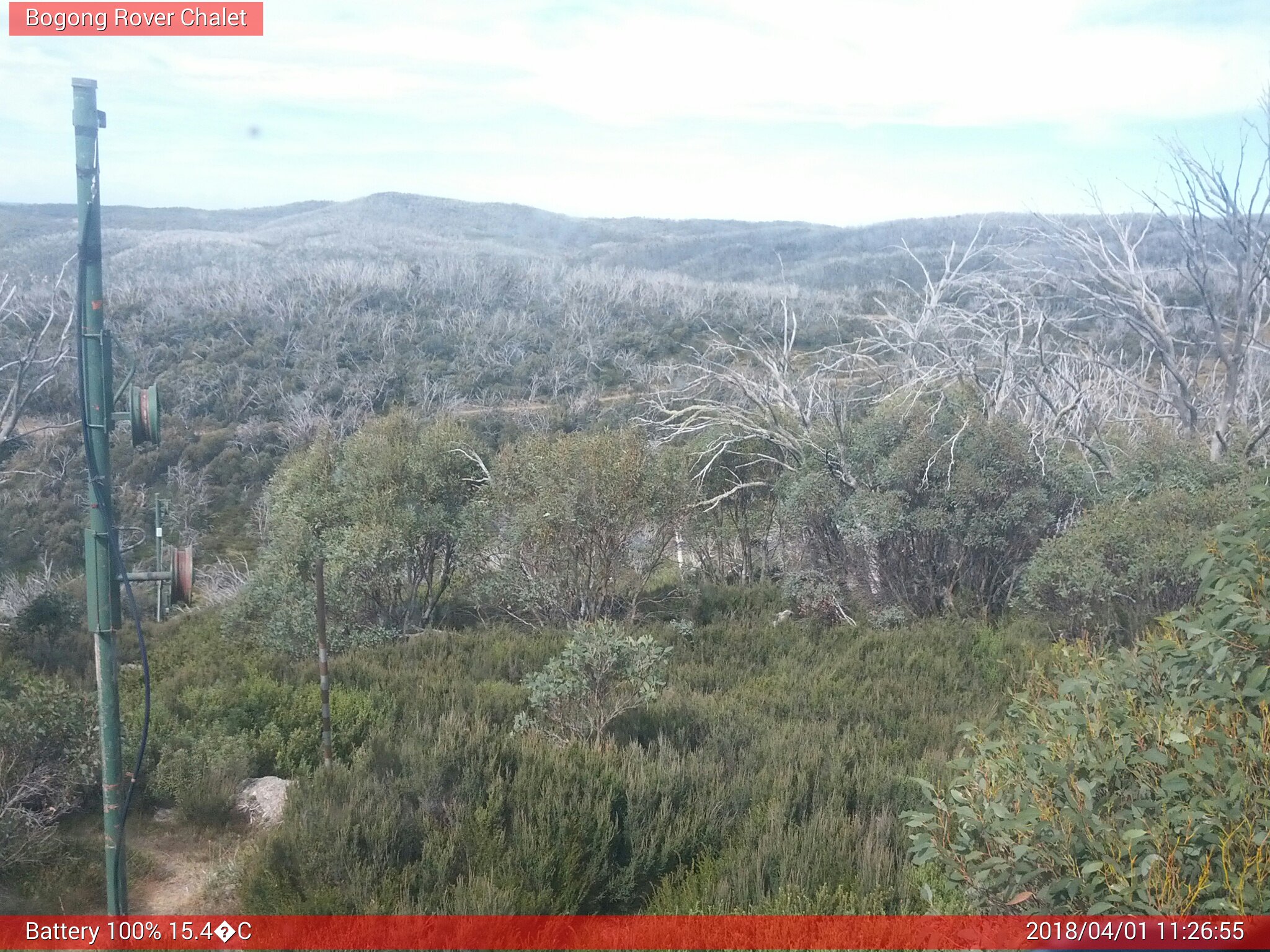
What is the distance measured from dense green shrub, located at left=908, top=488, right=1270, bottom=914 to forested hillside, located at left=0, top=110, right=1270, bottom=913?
0.05 feet

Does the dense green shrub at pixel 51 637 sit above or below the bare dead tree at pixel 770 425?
below

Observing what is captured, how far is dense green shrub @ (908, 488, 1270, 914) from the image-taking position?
9.02ft

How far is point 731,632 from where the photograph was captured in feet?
36.0

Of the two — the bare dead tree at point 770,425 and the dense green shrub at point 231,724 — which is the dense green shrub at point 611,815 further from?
the bare dead tree at point 770,425

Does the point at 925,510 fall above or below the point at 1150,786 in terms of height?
below

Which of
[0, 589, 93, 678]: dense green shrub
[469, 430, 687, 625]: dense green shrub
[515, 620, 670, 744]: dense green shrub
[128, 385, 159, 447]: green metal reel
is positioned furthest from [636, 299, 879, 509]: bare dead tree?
[128, 385, 159, 447]: green metal reel

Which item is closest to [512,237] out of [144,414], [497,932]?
[144,414]

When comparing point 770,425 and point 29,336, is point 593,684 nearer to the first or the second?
point 770,425

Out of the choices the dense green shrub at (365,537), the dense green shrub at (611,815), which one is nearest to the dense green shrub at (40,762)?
the dense green shrub at (611,815)

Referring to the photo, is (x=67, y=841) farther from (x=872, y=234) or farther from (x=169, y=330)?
(x=872, y=234)

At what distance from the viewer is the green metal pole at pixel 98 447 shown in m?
3.61

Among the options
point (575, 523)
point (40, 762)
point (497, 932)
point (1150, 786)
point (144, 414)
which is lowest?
point (40, 762)

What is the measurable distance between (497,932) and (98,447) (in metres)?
2.44

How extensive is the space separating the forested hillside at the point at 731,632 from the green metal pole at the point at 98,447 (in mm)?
848
